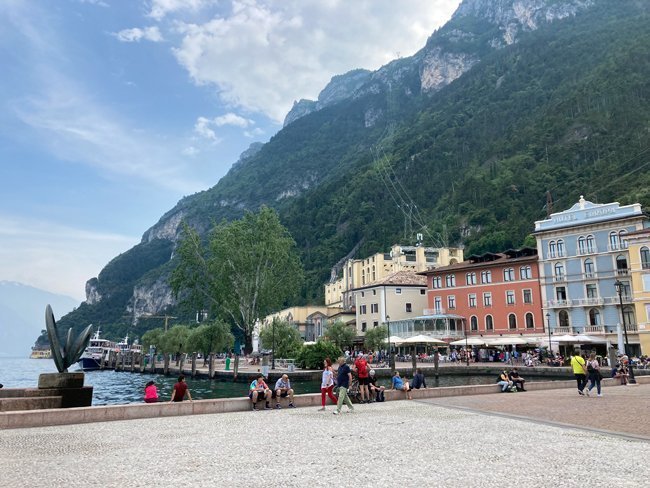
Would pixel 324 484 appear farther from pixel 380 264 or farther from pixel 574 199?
pixel 574 199

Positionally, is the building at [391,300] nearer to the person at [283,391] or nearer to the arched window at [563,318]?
the arched window at [563,318]

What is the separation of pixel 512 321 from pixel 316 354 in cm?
2477

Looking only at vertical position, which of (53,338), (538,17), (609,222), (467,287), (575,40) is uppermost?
(538,17)

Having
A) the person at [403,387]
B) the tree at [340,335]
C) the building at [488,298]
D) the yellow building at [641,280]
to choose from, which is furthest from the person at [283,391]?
the building at [488,298]

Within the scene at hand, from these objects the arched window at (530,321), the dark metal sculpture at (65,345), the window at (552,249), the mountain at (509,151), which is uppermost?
the mountain at (509,151)

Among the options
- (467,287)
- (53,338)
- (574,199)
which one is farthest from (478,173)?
(53,338)

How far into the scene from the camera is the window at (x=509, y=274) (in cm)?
5809

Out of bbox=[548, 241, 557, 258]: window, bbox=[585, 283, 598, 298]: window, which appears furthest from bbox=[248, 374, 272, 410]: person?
bbox=[548, 241, 557, 258]: window

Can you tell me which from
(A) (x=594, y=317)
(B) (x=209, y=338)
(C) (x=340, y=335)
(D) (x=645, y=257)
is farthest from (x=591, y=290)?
(B) (x=209, y=338)

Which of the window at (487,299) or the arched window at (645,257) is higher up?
the arched window at (645,257)

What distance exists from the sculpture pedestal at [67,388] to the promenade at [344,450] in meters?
3.28

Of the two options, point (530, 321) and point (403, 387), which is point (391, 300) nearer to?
point (530, 321)

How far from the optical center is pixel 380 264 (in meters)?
93.6

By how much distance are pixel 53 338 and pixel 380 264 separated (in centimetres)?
7912
